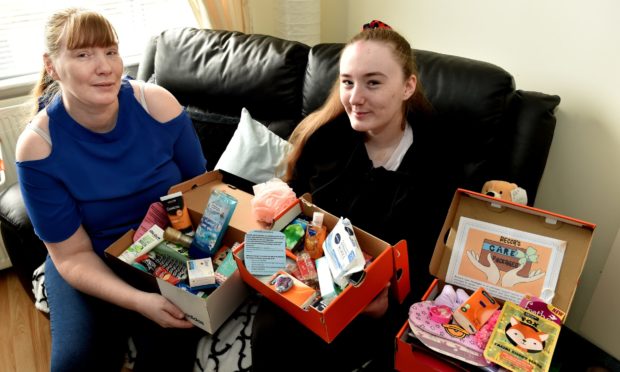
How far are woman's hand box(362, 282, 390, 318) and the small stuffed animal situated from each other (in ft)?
1.35

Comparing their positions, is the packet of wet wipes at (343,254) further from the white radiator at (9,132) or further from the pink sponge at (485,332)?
the white radiator at (9,132)

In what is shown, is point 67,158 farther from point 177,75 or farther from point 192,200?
point 177,75

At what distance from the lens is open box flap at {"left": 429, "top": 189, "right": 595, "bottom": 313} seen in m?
1.01

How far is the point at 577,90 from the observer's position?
137 cm

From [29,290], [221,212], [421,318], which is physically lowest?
[29,290]

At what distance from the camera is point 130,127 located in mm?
1283

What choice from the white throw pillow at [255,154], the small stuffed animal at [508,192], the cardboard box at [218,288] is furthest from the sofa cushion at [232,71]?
the small stuffed animal at [508,192]

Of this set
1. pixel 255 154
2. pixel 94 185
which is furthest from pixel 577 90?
pixel 94 185

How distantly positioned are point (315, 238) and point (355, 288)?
0.21m

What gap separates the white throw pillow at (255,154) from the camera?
5.47 ft

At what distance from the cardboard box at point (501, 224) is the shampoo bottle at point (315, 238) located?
275 millimetres

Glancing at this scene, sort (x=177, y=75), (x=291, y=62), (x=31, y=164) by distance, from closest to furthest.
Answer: (x=31, y=164) < (x=291, y=62) < (x=177, y=75)

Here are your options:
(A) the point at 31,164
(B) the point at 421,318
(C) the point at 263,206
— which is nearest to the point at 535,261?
(B) the point at 421,318

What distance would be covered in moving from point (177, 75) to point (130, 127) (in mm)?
717
